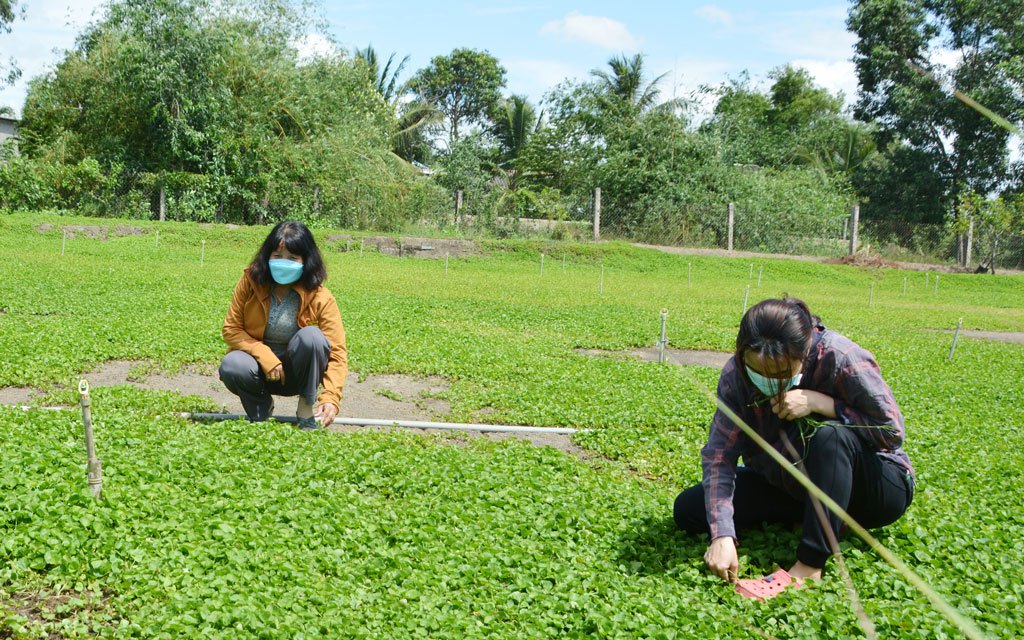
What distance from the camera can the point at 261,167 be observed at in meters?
31.6

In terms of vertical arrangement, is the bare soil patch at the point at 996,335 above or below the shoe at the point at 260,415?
below

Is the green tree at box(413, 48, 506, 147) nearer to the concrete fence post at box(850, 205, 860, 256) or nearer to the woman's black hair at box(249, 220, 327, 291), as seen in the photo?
the concrete fence post at box(850, 205, 860, 256)

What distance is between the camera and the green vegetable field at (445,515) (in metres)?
3.60

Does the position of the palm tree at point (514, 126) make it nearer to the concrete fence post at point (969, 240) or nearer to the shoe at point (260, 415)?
the concrete fence post at point (969, 240)

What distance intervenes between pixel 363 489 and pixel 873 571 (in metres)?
2.75

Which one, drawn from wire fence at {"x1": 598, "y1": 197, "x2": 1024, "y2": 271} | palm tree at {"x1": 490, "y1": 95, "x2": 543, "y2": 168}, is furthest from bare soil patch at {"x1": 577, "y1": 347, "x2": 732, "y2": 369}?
palm tree at {"x1": 490, "y1": 95, "x2": 543, "y2": 168}

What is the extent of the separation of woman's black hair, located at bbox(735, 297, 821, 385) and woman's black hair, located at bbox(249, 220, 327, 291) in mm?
3441

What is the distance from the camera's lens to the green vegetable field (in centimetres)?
A: 360

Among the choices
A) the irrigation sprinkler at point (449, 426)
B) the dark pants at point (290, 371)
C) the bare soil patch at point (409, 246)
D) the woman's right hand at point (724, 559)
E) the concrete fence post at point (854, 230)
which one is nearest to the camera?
the woman's right hand at point (724, 559)

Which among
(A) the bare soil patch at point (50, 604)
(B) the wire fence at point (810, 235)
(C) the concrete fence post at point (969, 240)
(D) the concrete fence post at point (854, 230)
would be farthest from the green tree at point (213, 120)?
(A) the bare soil patch at point (50, 604)

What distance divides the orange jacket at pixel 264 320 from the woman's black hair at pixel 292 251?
0.07 metres

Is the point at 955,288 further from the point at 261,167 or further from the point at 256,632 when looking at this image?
the point at 256,632

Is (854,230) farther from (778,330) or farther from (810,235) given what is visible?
(778,330)

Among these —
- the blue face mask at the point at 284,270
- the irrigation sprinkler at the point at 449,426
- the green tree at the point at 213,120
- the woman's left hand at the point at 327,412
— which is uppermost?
the green tree at the point at 213,120
